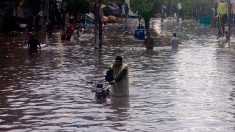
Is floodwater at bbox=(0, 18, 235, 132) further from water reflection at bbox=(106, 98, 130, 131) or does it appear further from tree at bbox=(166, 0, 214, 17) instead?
tree at bbox=(166, 0, 214, 17)

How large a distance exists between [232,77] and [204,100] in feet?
19.7

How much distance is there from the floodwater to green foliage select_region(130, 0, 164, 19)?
38.4m

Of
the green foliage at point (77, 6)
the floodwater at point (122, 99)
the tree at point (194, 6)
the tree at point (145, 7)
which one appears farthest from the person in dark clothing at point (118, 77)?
the tree at point (194, 6)

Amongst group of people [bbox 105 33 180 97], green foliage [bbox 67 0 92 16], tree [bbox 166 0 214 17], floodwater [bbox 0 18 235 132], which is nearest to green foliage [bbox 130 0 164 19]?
green foliage [bbox 67 0 92 16]

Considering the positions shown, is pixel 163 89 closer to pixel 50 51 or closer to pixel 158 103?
pixel 158 103

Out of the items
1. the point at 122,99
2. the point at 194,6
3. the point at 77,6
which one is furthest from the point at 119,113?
the point at 194,6

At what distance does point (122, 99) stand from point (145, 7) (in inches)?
2086

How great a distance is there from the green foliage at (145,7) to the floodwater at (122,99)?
38368 millimetres

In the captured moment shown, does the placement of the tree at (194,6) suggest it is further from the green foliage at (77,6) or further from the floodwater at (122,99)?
the floodwater at (122,99)

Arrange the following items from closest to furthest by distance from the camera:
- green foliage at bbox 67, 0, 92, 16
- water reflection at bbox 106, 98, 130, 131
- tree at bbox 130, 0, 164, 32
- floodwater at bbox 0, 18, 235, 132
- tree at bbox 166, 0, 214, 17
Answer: water reflection at bbox 106, 98, 130, 131
floodwater at bbox 0, 18, 235, 132
tree at bbox 130, 0, 164, 32
green foliage at bbox 67, 0, 92, 16
tree at bbox 166, 0, 214, 17

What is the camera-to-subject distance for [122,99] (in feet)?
56.3

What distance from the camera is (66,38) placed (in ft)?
156

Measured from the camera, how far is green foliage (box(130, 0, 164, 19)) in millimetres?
69500

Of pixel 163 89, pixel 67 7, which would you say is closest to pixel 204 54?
pixel 163 89
